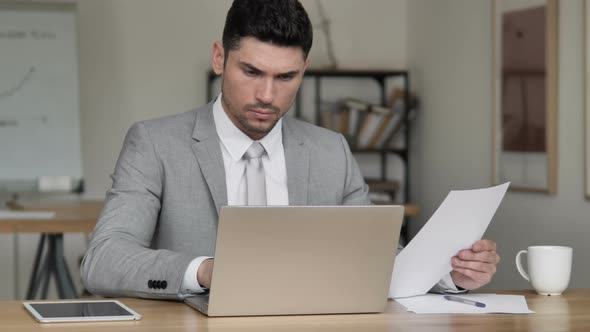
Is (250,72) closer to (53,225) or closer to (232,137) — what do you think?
(232,137)

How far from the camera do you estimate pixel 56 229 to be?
3656 mm

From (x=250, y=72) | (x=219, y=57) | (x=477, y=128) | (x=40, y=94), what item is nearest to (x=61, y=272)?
(x=40, y=94)

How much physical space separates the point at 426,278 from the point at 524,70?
2322mm

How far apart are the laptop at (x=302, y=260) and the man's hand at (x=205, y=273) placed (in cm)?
5

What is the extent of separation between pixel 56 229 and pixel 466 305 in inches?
92.0

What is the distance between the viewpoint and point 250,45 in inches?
73.4

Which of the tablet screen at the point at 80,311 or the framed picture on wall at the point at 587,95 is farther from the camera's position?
the framed picture on wall at the point at 587,95

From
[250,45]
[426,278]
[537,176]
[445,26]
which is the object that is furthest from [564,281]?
[445,26]

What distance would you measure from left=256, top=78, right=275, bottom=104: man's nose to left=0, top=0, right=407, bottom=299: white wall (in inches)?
129

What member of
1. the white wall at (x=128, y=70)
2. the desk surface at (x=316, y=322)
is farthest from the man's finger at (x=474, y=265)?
the white wall at (x=128, y=70)

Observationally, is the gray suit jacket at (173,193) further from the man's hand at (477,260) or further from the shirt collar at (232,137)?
the man's hand at (477,260)

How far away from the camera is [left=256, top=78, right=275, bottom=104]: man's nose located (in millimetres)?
1851

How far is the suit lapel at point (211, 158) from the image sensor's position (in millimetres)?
1997

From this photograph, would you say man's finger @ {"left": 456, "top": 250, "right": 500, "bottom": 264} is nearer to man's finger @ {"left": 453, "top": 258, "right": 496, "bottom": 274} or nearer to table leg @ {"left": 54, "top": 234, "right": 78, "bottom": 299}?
man's finger @ {"left": 453, "top": 258, "right": 496, "bottom": 274}
